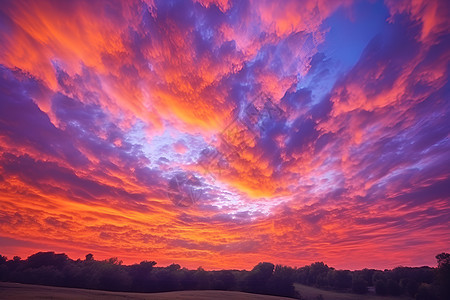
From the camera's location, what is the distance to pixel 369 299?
292ft

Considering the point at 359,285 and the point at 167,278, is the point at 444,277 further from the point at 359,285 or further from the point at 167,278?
the point at 167,278

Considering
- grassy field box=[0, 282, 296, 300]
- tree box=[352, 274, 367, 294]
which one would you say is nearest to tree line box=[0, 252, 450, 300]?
tree box=[352, 274, 367, 294]

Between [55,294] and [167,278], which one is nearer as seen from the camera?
[55,294]

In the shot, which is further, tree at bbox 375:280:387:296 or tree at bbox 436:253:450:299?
tree at bbox 375:280:387:296

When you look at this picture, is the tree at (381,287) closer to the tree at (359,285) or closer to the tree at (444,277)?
the tree at (359,285)

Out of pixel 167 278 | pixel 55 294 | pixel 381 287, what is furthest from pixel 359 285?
pixel 55 294

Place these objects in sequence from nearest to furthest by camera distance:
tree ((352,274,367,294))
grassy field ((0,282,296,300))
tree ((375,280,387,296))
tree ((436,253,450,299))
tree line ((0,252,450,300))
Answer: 1. grassy field ((0,282,296,300))
2. tree line ((0,252,450,300))
3. tree ((436,253,450,299))
4. tree ((375,280,387,296))
5. tree ((352,274,367,294))

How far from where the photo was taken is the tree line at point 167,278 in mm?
62625

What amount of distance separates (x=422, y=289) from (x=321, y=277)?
48752mm

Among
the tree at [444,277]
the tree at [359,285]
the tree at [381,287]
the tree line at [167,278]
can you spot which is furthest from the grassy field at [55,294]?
the tree at [359,285]

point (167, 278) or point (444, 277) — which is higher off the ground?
point (444, 277)

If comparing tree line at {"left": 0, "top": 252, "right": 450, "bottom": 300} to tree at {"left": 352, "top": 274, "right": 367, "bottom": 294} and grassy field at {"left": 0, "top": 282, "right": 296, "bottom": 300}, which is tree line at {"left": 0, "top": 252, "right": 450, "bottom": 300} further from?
grassy field at {"left": 0, "top": 282, "right": 296, "bottom": 300}

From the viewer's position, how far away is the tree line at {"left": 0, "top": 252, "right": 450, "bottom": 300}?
6262 centimetres

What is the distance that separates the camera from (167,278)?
77.2 m
